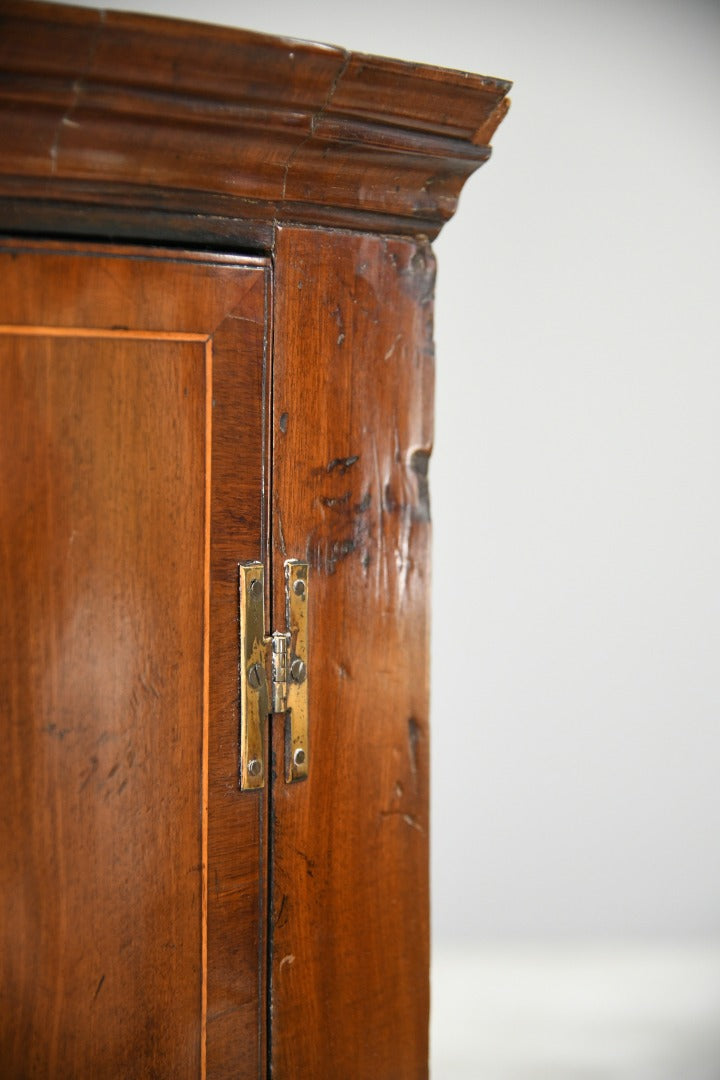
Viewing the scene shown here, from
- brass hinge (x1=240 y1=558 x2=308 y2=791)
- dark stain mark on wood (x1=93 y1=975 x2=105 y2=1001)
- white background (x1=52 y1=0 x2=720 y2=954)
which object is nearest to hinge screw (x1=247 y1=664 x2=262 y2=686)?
brass hinge (x1=240 y1=558 x2=308 y2=791)

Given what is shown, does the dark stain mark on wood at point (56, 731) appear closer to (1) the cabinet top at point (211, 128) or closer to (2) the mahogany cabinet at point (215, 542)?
(2) the mahogany cabinet at point (215, 542)

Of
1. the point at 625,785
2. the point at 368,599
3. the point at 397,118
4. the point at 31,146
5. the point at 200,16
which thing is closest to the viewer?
the point at 31,146

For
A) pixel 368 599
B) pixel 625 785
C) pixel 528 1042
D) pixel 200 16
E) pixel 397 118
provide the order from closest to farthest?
pixel 397 118 < pixel 368 599 < pixel 200 16 < pixel 528 1042 < pixel 625 785

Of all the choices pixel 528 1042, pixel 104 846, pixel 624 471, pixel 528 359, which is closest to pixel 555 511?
pixel 624 471

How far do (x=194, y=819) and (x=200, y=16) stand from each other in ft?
4.67

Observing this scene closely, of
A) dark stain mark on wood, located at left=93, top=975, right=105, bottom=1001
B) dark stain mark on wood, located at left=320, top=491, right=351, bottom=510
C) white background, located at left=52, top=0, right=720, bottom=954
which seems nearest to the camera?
dark stain mark on wood, located at left=93, top=975, right=105, bottom=1001

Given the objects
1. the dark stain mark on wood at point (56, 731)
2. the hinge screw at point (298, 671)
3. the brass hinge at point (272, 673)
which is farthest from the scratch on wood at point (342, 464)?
the dark stain mark on wood at point (56, 731)

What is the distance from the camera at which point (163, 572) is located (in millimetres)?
1109

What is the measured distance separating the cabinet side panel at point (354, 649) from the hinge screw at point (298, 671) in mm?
12

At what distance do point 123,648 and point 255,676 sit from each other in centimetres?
16

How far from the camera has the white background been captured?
195 centimetres

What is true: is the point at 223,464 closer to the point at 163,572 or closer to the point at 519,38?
the point at 163,572

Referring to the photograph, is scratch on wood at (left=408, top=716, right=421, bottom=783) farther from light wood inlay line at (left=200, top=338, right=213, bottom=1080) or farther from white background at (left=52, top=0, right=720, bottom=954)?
white background at (left=52, top=0, right=720, bottom=954)

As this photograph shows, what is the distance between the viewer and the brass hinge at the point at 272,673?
116cm
